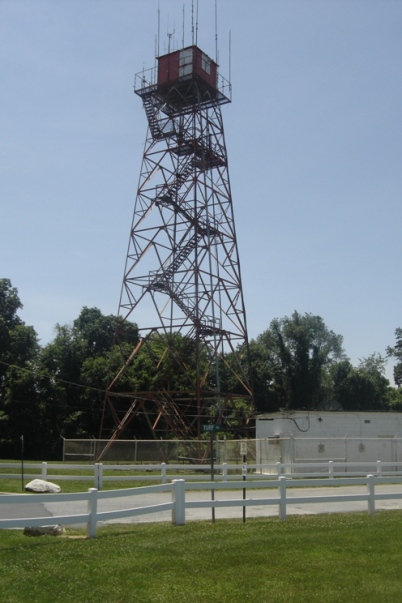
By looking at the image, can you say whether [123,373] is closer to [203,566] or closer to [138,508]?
[138,508]

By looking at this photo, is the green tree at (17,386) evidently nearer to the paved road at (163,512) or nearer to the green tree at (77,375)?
the green tree at (77,375)

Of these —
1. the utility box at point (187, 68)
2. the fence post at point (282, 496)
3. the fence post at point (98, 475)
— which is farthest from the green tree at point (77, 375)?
the fence post at point (282, 496)

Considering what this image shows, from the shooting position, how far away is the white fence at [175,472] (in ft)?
78.2

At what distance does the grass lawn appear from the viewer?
8.62 meters

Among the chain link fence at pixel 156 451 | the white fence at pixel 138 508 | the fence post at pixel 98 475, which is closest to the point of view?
the white fence at pixel 138 508

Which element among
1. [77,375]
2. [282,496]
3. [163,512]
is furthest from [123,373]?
[282,496]

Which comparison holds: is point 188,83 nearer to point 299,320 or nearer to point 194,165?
point 194,165

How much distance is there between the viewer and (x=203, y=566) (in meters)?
9.86

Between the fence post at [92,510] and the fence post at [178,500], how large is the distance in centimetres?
184

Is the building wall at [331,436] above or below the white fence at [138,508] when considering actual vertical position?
above

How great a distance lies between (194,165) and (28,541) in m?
30.2

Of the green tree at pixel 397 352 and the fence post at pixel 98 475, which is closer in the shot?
the fence post at pixel 98 475

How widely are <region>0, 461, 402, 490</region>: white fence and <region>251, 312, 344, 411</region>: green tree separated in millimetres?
42507

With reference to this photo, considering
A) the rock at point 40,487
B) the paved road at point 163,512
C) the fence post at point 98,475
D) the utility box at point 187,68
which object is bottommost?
the paved road at point 163,512
